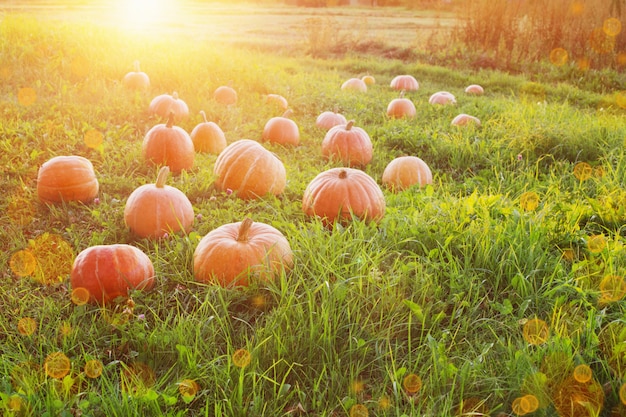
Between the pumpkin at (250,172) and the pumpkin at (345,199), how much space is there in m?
→ 0.57

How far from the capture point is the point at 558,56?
12.6m

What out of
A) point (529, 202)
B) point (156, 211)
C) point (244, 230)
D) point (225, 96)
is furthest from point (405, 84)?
point (244, 230)

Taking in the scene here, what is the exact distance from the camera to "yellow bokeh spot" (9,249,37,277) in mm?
3219

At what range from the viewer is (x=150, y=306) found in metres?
2.90

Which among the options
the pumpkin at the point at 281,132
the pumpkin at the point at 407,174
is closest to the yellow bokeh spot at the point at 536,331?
the pumpkin at the point at 407,174

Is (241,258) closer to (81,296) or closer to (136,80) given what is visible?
(81,296)

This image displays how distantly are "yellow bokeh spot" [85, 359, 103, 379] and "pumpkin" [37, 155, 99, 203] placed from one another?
206cm

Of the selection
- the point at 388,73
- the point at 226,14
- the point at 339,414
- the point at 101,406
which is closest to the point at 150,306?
the point at 101,406

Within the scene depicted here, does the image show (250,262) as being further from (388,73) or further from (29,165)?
(388,73)

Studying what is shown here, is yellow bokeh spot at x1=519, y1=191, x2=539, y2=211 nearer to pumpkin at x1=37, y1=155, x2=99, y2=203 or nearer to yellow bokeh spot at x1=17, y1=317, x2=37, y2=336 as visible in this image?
yellow bokeh spot at x1=17, y1=317, x2=37, y2=336

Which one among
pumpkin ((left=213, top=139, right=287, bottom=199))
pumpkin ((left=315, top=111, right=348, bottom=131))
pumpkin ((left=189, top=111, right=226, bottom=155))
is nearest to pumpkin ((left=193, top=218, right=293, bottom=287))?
pumpkin ((left=213, top=139, right=287, bottom=199))

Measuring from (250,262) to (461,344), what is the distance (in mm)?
1284

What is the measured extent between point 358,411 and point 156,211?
6.96ft

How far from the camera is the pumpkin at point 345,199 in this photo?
3.82 metres
